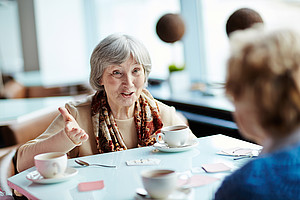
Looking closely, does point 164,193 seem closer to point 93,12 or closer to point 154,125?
point 154,125

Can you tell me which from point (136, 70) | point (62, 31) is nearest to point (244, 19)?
point (136, 70)

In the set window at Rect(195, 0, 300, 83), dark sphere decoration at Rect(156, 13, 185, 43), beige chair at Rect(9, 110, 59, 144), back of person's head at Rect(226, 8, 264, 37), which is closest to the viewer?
back of person's head at Rect(226, 8, 264, 37)

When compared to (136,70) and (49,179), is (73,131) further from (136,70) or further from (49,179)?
(136,70)

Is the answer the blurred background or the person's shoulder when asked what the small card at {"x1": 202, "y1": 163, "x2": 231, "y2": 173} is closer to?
the person's shoulder

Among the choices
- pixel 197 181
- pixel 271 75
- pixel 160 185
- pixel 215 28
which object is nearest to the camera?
pixel 271 75

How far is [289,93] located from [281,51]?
84 millimetres

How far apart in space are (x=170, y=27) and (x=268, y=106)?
2212 millimetres

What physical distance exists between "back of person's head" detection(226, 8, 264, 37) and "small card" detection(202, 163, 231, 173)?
713mm

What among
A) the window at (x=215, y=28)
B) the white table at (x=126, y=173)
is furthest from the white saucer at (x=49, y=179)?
the window at (x=215, y=28)

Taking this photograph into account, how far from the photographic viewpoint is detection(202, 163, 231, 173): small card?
1383 mm

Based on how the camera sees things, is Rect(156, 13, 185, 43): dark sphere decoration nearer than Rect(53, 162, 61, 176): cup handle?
No

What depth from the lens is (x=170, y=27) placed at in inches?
117

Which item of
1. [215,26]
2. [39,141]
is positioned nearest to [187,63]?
→ [215,26]

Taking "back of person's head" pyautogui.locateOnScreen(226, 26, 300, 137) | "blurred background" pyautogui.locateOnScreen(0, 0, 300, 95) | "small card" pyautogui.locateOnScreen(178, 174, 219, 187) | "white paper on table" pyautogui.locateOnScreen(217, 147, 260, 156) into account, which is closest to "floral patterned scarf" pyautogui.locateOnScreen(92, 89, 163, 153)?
"white paper on table" pyautogui.locateOnScreen(217, 147, 260, 156)
